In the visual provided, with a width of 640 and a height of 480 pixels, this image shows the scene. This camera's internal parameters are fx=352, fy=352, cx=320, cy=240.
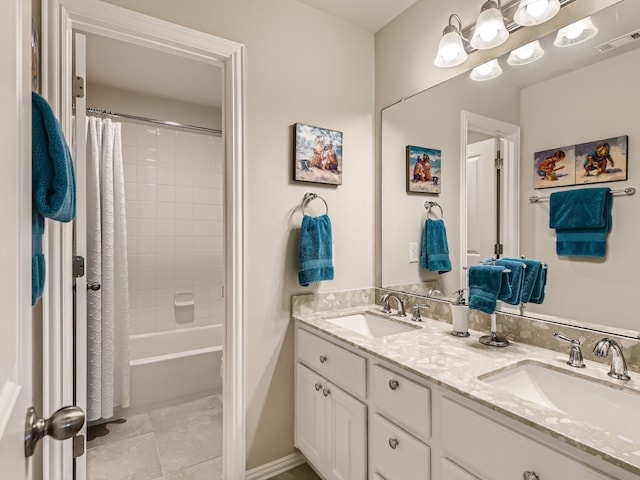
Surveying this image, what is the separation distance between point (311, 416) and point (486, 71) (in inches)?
71.7

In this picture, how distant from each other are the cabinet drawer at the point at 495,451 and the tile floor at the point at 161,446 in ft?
4.61

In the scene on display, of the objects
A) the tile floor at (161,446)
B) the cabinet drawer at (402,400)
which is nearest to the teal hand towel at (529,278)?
the cabinet drawer at (402,400)

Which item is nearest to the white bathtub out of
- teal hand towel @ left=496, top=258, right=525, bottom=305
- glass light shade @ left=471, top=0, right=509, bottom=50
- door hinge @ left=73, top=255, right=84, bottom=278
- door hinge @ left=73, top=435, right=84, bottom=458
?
door hinge @ left=73, top=435, right=84, bottom=458

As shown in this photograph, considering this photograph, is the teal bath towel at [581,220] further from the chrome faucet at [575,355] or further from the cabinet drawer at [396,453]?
the cabinet drawer at [396,453]

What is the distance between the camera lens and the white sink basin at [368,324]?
6.07ft

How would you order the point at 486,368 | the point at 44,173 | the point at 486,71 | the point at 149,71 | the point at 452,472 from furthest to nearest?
the point at 149,71 < the point at 486,71 < the point at 486,368 < the point at 452,472 < the point at 44,173

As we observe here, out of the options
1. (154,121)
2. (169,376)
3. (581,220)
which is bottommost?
(169,376)

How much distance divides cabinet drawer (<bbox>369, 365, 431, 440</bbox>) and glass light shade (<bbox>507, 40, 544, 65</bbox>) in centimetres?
134

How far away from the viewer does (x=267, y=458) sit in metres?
1.84

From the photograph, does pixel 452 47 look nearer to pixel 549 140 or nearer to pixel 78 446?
pixel 549 140

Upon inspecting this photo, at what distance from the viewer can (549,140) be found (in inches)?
53.9

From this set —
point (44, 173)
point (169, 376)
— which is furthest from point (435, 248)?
point (169, 376)

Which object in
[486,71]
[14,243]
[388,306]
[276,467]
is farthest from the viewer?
[388,306]

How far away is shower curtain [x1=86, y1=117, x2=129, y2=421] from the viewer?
212cm
